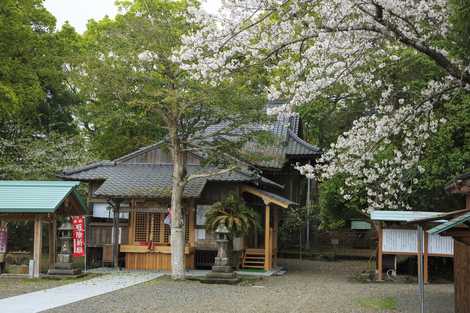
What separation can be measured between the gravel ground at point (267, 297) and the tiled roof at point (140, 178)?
387 centimetres

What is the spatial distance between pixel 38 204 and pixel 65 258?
194 cm

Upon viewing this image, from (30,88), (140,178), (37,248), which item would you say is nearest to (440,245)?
(140,178)

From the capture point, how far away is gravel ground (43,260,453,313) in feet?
39.0

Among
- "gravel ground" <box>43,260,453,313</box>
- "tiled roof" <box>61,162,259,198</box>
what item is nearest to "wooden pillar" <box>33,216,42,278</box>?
"tiled roof" <box>61,162,259,198</box>

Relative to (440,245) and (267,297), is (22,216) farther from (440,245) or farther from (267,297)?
(440,245)

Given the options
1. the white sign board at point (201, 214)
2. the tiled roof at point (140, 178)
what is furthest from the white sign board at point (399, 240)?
the white sign board at point (201, 214)

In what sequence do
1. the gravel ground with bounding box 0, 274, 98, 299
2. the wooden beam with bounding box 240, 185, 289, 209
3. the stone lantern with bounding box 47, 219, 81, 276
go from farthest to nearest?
1. the wooden beam with bounding box 240, 185, 289, 209
2. the stone lantern with bounding box 47, 219, 81, 276
3. the gravel ground with bounding box 0, 274, 98, 299

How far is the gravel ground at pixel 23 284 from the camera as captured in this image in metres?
13.7

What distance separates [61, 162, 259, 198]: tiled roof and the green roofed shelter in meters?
2.05

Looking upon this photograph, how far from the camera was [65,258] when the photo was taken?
58.0 feet

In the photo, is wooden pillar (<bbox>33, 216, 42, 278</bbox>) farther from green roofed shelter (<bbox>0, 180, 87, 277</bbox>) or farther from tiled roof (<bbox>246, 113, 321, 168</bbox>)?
tiled roof (<bbox>246, 113, 321, 168</bbox>)

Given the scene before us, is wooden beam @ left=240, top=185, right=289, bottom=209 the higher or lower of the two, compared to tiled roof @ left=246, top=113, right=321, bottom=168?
lower

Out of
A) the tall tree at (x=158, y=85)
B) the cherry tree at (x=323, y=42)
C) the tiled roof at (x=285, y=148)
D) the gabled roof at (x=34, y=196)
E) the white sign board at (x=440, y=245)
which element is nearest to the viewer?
the cherry tree at (x=323, y=42)

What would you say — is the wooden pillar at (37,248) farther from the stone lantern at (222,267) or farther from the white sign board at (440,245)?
the white sign board at (440,245)
